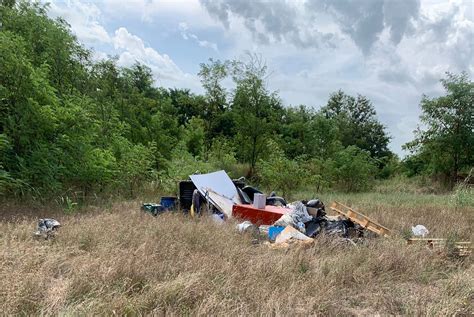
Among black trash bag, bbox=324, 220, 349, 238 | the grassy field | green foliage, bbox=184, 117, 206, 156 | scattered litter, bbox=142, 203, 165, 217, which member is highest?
green foliage, bbox=184, 117, 206, 156

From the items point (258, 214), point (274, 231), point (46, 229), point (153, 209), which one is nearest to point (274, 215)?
point (258, 214)

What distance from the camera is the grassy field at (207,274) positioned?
2.94 metres

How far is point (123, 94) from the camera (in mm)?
15336

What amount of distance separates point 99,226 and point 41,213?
186cm

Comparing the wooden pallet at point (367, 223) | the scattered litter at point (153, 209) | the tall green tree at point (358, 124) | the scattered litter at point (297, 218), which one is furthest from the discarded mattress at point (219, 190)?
the tall green tree at point (358, 124)

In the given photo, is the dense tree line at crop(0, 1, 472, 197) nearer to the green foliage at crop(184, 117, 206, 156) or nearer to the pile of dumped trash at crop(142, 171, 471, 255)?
the green foliage at crop(184, 117, 206, 156)

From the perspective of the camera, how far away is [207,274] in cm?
355

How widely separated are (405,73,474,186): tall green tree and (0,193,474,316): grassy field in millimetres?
17749

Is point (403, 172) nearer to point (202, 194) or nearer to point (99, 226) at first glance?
point (202, 194)

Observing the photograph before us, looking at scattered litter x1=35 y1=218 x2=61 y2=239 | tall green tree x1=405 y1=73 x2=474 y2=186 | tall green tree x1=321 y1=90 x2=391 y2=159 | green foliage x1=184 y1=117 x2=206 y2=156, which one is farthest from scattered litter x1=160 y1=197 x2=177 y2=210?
tall green tree x1=321 y1=90 x2=391 y2=159

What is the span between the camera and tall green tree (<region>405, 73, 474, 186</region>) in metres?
20.1

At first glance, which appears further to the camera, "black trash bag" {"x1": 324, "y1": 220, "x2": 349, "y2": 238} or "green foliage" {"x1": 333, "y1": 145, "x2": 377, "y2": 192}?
"green foliage" {"x1": 333, "y1": 145, "x2": 377, "y2": 192}

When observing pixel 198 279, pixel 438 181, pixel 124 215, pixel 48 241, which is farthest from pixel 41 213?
pixel 438 181

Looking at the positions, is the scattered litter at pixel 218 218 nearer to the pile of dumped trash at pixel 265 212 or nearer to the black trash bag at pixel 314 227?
the pile of dumped trash at pixel 265 212
